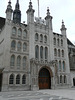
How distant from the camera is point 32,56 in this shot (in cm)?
2898

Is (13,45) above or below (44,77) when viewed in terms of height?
above

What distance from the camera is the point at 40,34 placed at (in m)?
32.2

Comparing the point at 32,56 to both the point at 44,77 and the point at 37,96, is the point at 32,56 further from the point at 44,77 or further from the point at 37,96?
the point at 37,96

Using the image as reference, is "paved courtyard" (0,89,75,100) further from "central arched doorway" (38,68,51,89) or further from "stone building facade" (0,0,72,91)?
"central arched doorway" (38,68,51,89)

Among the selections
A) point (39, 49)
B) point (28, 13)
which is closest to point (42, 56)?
point (39, 49)

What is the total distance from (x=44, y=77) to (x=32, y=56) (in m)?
6.25

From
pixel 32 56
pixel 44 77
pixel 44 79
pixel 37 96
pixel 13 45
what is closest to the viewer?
pixel 37 96

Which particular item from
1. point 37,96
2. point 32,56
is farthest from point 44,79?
point 37,96

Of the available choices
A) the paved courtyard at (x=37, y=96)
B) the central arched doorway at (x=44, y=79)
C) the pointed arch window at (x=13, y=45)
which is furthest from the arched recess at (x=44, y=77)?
the paved courtyard at (x=37, y=96)

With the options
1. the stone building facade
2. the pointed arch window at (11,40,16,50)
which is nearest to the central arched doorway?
the stone building facade

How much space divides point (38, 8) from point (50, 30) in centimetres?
1002

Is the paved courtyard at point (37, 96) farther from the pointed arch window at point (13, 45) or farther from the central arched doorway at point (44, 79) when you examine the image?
the pointed arch window at point (13, 45)

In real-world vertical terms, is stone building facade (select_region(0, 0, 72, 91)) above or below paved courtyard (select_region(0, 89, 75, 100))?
Result: above

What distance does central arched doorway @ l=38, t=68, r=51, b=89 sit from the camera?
2896 centimetres
